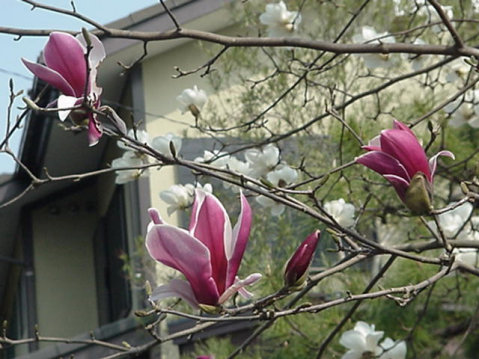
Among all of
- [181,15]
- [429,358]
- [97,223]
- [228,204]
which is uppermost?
[181,15]

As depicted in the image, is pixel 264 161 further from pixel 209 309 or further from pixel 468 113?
pixel 209 309

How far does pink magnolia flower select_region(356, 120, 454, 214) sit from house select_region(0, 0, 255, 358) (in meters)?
3.94

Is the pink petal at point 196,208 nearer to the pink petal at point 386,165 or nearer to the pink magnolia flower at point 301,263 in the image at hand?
the pink magnolia flower at point 301,263

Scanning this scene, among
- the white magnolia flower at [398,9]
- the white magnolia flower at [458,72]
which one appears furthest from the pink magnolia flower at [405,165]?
the white magnolia flower at [398,9]

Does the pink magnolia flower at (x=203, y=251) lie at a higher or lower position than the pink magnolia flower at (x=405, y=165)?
lower

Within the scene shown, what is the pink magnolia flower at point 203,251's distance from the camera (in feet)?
4.22

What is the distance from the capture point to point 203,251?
4.24 feet

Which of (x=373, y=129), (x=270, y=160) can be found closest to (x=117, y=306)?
(x=373, y=129)

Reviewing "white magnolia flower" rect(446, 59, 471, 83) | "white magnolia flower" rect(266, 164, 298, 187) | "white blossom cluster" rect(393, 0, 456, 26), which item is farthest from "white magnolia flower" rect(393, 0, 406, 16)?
"white magnolia flower" rect(266, 164, 298, 187)

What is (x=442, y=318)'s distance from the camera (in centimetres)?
375

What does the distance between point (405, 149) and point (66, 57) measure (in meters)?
0.49

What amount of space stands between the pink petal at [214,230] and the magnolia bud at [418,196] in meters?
0.26

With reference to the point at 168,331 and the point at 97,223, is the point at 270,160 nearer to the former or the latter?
the point at 168,331

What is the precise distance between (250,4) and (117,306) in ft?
9.60
